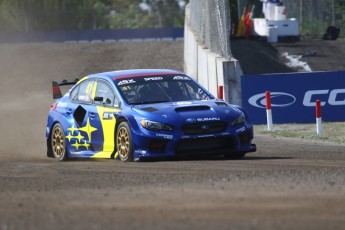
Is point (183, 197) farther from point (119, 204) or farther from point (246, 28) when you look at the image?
point (246, 28)

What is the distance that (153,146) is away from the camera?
47.0 feet

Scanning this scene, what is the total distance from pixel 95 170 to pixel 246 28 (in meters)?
32.8

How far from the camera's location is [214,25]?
27.1 metres

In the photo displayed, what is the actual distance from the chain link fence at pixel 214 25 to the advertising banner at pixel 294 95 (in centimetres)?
175

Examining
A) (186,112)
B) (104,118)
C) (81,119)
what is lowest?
(81,119)

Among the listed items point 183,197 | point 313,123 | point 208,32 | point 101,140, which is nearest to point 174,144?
point 101,140

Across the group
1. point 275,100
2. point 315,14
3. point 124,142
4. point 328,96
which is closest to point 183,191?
point 124,142

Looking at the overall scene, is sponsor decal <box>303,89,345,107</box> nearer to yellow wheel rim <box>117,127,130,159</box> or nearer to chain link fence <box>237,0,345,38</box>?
yellow wheel rim <box>117,127,130,159</box>

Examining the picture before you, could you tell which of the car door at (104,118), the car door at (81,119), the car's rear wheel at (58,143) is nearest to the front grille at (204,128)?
the car door at (104,118)

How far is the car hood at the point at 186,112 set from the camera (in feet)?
47.0

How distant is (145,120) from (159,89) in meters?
1.14

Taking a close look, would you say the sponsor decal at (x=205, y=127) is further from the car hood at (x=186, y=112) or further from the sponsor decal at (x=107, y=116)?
the sponsor decal at (x=107, y=116)

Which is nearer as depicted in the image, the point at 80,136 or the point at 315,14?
the point at 80,136

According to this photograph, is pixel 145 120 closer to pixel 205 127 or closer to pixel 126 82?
pixel 205 127
